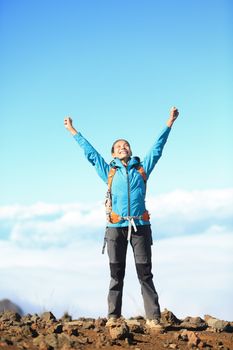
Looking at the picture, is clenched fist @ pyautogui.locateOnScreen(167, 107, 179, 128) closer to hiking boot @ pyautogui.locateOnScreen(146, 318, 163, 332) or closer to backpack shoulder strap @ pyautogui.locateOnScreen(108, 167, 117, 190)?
backpack shoulder strap @ pyautogui.locateOnScreen(108, 167, 117, 190)

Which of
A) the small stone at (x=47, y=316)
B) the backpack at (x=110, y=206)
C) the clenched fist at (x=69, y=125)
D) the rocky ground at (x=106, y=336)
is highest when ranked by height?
the clenched fist at (x=69, y=125)

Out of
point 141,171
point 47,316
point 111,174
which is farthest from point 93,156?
point 47,316

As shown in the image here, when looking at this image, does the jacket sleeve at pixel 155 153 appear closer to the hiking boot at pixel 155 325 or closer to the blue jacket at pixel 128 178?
the blue jacket at pixel 128 178

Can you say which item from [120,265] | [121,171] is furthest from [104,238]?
[121,171]

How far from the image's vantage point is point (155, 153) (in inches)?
401

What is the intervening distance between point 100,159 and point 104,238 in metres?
1.56

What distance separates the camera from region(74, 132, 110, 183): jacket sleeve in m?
10.1

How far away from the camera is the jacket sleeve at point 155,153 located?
10.1m

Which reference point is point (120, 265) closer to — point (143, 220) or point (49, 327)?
point (143, 220)

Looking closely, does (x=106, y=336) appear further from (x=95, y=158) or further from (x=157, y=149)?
(x=157, y=149)

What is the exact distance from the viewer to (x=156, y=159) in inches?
402

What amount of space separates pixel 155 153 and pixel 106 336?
3672 millimetres

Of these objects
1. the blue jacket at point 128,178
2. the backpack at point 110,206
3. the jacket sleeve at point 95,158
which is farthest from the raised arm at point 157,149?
the jacket sleeve at point 95,158

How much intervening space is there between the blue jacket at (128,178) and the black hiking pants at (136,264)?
0.19 metres
